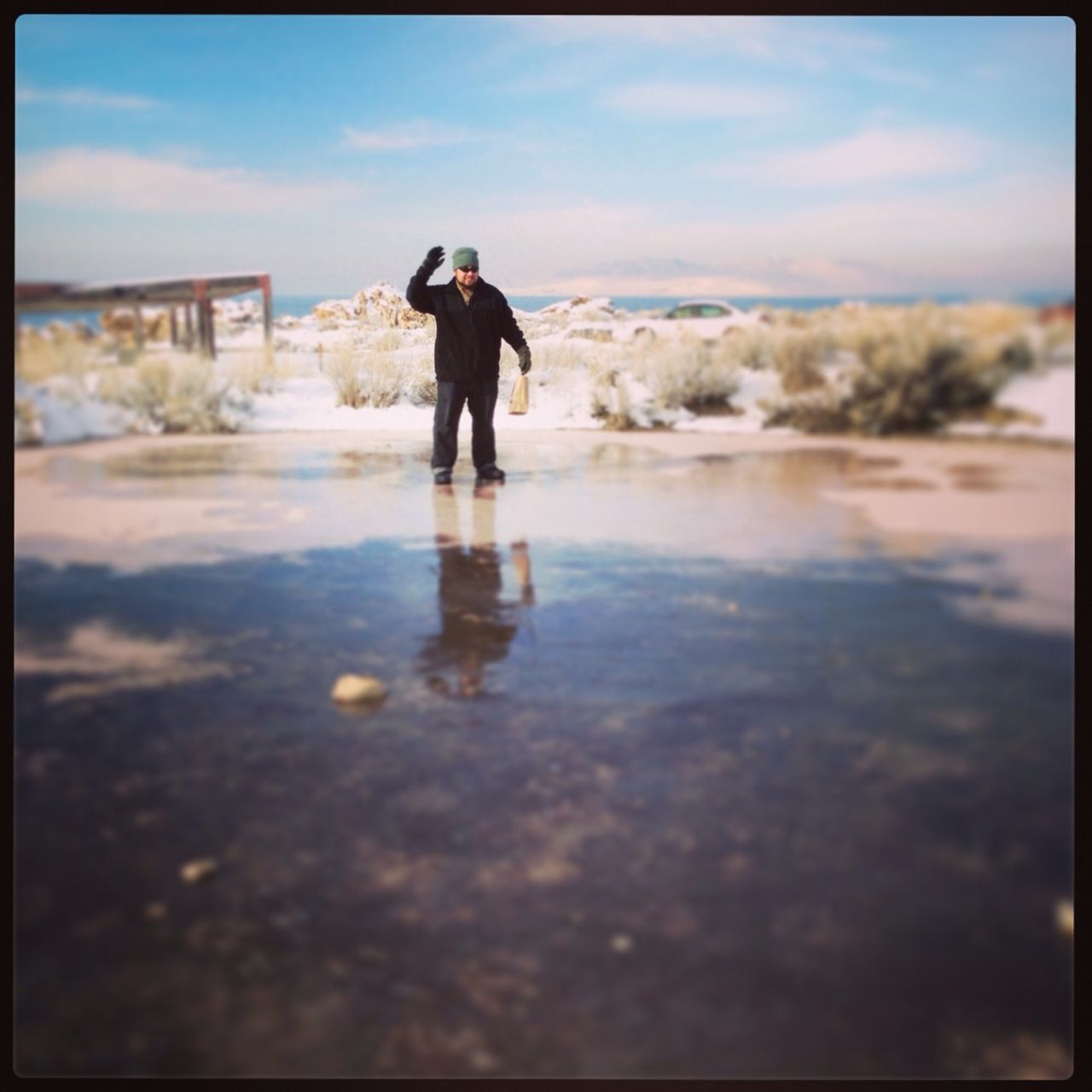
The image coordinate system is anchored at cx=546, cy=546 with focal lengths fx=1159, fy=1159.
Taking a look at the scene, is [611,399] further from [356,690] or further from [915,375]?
[356,690]

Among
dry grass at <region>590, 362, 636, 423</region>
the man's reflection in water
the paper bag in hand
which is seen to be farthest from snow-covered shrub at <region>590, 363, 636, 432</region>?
the man's reflection in water

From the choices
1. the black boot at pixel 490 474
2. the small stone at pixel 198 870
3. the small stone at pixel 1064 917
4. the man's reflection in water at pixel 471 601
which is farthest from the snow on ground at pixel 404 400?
the small stone at pixel 198 870

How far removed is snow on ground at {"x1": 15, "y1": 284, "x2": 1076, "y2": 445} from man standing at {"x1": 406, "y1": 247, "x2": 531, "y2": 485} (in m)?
0.07

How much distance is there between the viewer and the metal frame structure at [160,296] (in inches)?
122

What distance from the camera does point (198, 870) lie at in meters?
2.25

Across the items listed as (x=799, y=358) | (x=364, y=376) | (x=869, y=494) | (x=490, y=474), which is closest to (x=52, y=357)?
(x=364, y=376)

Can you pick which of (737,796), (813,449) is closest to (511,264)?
(813,449)

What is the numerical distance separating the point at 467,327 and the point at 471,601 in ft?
3.12

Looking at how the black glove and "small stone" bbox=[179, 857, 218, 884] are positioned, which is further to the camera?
the black glove

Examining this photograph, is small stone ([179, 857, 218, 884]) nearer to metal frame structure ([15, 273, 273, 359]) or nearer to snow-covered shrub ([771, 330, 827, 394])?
metal frame structure ([15, 273, 273, 359])

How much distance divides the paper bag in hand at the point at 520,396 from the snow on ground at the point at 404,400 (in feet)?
0.20

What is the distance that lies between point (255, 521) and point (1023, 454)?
2.15 metres

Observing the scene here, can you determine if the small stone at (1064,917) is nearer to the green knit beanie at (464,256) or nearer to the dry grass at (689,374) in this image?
the dry grass at (689,374)

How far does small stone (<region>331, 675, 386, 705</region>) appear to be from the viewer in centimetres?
278
